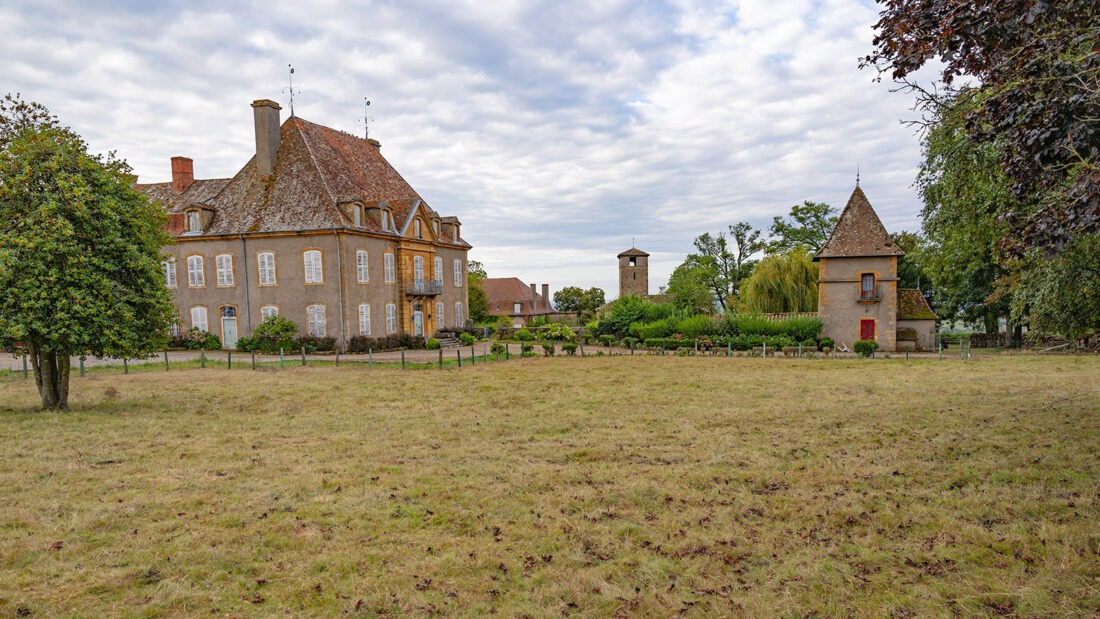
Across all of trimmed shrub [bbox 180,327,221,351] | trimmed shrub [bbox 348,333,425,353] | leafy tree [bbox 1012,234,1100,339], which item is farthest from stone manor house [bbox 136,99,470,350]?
leafy tree [bbox 1012,234,1100,339]

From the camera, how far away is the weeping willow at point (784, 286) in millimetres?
35938

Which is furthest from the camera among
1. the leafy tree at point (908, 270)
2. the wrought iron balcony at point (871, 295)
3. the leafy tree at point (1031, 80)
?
the leafy tree at point (908, 270)

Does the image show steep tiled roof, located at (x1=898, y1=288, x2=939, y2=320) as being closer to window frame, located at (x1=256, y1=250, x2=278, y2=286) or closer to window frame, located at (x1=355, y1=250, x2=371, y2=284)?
window frame, located at (x1=355, y1=250, x2=371, y2=284)

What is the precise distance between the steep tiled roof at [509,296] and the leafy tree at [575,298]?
3711 mm

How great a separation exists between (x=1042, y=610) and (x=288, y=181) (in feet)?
102

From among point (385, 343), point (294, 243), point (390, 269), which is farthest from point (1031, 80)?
point (390, 269)

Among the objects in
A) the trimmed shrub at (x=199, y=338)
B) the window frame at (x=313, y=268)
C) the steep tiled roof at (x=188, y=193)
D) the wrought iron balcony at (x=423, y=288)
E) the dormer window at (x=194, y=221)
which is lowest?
the trimmed shrub at (x=199, y=338)

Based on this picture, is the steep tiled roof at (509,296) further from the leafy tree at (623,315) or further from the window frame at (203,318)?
the window frame at (203,318)

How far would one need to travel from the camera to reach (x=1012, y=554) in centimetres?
572

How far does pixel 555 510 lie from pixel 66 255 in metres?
11.3

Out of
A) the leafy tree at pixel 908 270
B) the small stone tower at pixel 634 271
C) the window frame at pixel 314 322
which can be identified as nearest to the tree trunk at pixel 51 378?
the window frame at pixel 314 322

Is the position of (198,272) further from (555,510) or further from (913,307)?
(913,307)

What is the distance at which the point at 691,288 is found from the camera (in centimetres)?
4522

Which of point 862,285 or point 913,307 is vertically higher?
point 862,285
